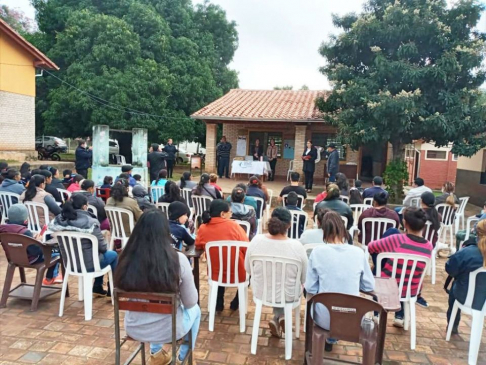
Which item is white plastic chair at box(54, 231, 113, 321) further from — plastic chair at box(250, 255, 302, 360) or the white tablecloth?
the white tablecloth

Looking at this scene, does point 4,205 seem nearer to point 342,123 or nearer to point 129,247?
point 129,247

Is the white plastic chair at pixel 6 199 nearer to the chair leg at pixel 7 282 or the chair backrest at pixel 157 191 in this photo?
the chair leg at pixel 7 282

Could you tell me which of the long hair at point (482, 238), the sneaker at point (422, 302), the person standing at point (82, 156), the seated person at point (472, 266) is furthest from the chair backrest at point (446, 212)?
the person standing at point (82, 156)

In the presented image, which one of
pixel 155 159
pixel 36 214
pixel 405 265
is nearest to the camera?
pixel 405 265

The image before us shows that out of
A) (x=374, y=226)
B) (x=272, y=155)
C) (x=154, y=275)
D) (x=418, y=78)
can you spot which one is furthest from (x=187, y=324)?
(x=272, y=155)

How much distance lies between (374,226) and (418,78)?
21.2 ft

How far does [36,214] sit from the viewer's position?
5.48 meters

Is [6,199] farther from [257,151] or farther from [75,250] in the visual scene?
[257,151]

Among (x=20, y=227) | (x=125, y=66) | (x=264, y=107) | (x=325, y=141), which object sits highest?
(x=125, y=66)

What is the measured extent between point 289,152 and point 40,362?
1374 centimetres

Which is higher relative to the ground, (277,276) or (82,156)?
(82,156)

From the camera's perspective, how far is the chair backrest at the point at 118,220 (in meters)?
5.18

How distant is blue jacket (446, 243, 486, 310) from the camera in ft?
10.6

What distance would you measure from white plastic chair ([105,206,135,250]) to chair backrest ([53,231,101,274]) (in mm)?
1305
